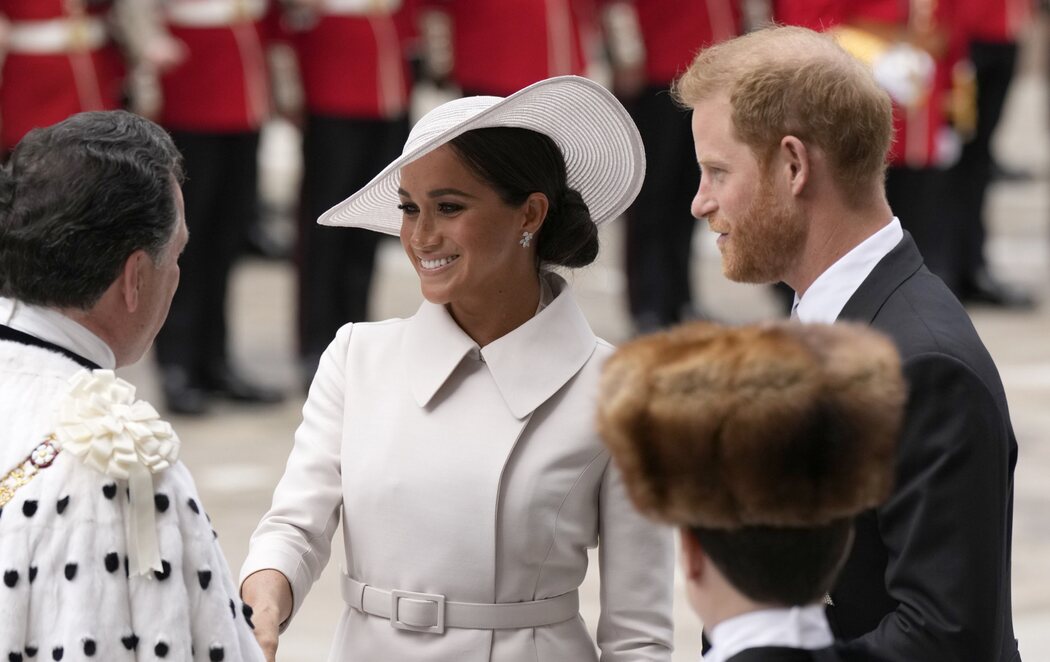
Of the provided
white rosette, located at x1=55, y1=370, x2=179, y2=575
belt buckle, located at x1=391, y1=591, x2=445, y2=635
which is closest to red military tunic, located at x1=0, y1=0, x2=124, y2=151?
belt buckle, located at x1=391, y1=591, x2=445, y2=635

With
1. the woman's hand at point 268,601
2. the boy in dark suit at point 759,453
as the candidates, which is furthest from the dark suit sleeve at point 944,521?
the woman's hand at point 268,601

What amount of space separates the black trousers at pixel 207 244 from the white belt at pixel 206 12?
1.34 feet

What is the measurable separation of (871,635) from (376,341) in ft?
2.87

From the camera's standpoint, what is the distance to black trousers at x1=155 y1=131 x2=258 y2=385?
6586 mm

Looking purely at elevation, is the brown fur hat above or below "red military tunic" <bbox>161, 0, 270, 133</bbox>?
above

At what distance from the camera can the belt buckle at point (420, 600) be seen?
2514mm

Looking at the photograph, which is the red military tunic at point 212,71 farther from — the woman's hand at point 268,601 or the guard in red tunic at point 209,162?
the woman's hand at point 268,601

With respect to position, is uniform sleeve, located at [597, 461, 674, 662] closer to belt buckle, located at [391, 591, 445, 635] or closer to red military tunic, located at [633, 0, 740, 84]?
belt buckle, located at [391, 591, 445, 635]

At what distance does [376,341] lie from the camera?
8.86 ft

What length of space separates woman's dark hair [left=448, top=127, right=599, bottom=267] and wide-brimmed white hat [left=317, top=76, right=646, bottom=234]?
0.07 ft

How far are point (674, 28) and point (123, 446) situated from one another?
5.71m

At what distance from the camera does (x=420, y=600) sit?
8.27 ft

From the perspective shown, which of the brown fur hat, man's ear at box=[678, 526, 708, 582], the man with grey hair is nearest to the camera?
the brown fur hat

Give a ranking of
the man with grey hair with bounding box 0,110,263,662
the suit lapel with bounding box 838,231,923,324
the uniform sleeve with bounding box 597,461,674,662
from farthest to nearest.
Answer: the uniform sleeve with bounding box 597,461,674,662 < the suit lapel with bounding box 838,231,923,324 < the man with grey hair with bounding box 0,110,263,662
